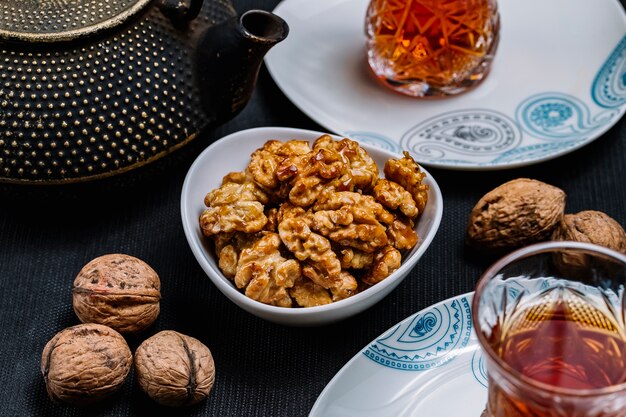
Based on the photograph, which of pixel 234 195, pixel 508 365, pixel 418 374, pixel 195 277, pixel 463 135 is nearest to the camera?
pixel 508 365

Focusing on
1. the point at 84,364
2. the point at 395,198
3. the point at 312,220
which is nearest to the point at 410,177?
the point at 395,198

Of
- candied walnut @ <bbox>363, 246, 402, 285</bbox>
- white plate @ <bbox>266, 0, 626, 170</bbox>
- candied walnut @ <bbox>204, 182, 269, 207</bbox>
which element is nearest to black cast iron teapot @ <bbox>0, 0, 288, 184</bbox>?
candied walnut @ <bbox>204, 182, 269, 207</bbox>

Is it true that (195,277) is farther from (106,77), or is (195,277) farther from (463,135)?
(463,135)

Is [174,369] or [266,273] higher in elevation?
[266,273]

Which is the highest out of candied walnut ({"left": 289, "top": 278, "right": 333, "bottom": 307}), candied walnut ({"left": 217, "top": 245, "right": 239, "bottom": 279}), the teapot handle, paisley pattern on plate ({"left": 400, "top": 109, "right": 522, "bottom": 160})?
the teapot handle

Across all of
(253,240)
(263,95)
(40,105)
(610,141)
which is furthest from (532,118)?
(40,105)

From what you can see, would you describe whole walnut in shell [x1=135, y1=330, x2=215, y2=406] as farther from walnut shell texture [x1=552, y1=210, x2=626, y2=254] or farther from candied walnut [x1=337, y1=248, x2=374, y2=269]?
walnut shell texture [x1=552, y1=210, x2=626, y2=254]
